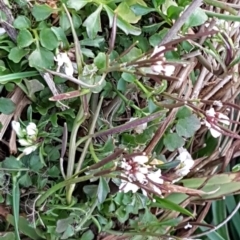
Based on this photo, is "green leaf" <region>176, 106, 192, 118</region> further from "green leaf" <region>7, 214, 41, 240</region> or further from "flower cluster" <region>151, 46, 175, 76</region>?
"green leaf" <region>7, 214, 41, 240</region>

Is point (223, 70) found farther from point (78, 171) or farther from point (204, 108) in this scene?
point (78, 171)

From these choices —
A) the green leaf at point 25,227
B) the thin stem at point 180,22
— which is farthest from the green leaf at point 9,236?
the thin stem at point 180,22

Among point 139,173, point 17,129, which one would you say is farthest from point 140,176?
point 17,129

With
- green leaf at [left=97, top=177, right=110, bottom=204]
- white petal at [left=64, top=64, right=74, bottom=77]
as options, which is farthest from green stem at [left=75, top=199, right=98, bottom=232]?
white petal at [left=64, top=64, right=74, bottom=77]

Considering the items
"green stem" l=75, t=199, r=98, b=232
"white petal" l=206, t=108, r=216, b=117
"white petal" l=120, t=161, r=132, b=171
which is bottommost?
"green stem" l=75, t=199, r=98, b=232

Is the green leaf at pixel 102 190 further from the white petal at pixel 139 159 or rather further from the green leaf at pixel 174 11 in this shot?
the green leaf at pixel 174 11

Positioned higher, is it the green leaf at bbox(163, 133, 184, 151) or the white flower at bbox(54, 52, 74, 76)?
the white flower at bbox(54, 52, 74, 76)

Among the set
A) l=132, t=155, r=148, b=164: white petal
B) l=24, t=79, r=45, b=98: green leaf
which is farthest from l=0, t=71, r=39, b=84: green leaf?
l=132, t=155, r=148, b=164: white petal

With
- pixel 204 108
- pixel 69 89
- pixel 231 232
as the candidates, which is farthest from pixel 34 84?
pixel 231 232

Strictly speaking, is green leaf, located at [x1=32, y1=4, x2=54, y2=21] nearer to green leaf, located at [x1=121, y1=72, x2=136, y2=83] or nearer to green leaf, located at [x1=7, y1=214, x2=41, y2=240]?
green leaf, located at [x1=121, y1=72, x2=136, y2=83]
